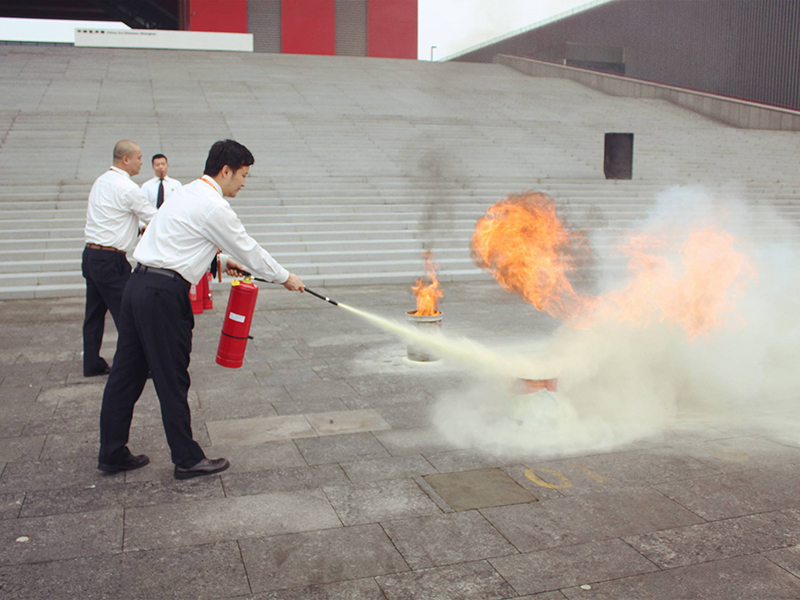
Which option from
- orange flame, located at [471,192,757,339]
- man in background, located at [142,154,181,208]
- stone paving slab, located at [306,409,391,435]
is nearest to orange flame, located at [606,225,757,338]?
orange flame, located at [471,192,757,339]

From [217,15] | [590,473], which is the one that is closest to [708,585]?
[590,473]

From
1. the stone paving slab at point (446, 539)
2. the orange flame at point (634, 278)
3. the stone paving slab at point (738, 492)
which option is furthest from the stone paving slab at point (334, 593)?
the orange flame at point (634, 278)

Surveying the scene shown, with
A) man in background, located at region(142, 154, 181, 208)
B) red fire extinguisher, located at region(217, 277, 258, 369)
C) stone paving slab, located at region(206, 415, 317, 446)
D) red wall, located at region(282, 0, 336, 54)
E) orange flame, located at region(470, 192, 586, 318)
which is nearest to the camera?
red fire extinguisher, located at region(217, 277, 258, 369)

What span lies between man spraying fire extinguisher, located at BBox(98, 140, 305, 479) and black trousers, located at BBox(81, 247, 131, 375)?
5.73ft

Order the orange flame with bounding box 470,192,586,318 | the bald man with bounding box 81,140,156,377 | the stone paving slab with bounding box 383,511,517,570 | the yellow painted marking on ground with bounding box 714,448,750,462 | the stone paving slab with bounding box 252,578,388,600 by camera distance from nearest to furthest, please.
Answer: the stone paving slab with bounding box 252,578,388,600
the stone paving slab with bounding box 383,511,517,570
the yellow painted marking on ground with bounding box 714,448,750,462
the orange flame with bounding box 470,192,586,318
the bald man with bounding box 81,140,156,377

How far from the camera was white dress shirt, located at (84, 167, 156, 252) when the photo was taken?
18.4 feet

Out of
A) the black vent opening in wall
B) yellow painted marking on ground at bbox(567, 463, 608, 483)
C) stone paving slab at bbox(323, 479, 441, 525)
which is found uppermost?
the black vent opening in wall

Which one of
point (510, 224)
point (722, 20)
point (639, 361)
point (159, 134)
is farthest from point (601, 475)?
point (722, 20)

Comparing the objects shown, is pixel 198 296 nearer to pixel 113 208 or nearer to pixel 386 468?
pixel 113 208

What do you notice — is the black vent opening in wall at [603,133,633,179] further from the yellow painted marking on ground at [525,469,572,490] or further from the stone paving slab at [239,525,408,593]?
the stone paving slab at [239,525,408,593]

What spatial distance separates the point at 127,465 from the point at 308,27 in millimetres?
31788

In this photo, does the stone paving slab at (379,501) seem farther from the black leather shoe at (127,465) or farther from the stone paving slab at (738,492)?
the stone paving slab at (738,492)

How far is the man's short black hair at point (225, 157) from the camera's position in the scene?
3.83m

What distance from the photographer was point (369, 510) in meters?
3.48
